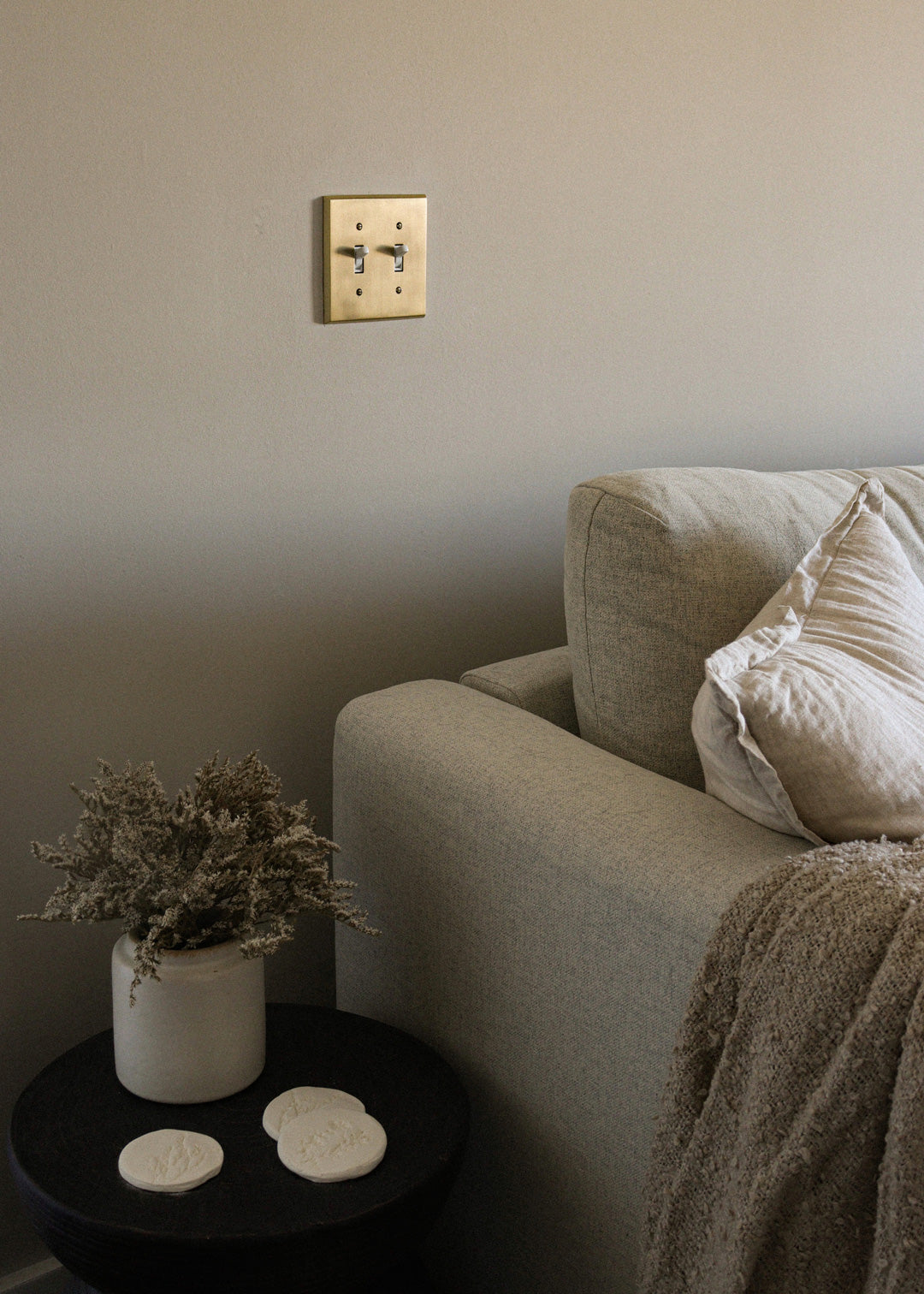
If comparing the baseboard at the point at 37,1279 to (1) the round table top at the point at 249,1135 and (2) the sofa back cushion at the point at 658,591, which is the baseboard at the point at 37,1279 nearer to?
(1) the round table top at the point at 249,1135

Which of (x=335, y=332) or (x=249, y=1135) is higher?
(x=335, y=332)

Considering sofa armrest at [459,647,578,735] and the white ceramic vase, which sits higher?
sofa armrest at [459,647,578,735]

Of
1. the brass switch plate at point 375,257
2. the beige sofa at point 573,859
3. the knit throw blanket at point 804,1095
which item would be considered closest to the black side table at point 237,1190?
the beige sofa at point 573,859

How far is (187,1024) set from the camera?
969 millimetres

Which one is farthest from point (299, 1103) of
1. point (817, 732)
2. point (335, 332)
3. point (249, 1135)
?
point (335, 332)

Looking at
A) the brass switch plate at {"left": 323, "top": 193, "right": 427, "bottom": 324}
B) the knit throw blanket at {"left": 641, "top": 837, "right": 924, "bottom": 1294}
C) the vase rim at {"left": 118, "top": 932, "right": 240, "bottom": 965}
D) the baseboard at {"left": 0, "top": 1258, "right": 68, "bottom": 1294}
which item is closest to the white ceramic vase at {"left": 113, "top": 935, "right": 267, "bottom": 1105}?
the vase rim at {"left": 118, "top": 932, "right": 240, "bottom": 965}

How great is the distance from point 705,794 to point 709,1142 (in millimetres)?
311

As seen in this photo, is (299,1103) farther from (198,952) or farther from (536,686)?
(536,686)

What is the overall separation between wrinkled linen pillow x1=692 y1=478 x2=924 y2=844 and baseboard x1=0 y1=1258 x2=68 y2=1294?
0.93 metres

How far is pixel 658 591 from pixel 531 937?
14.5 inches

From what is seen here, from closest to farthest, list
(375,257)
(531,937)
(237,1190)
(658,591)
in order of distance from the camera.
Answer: (237,1190)
(531,937)
(658,591)
(375,257)

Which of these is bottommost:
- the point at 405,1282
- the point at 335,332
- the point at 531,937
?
the point at 405,1282

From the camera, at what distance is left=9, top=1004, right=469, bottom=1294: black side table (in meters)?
0.86

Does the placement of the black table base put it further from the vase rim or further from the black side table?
the vase rim
